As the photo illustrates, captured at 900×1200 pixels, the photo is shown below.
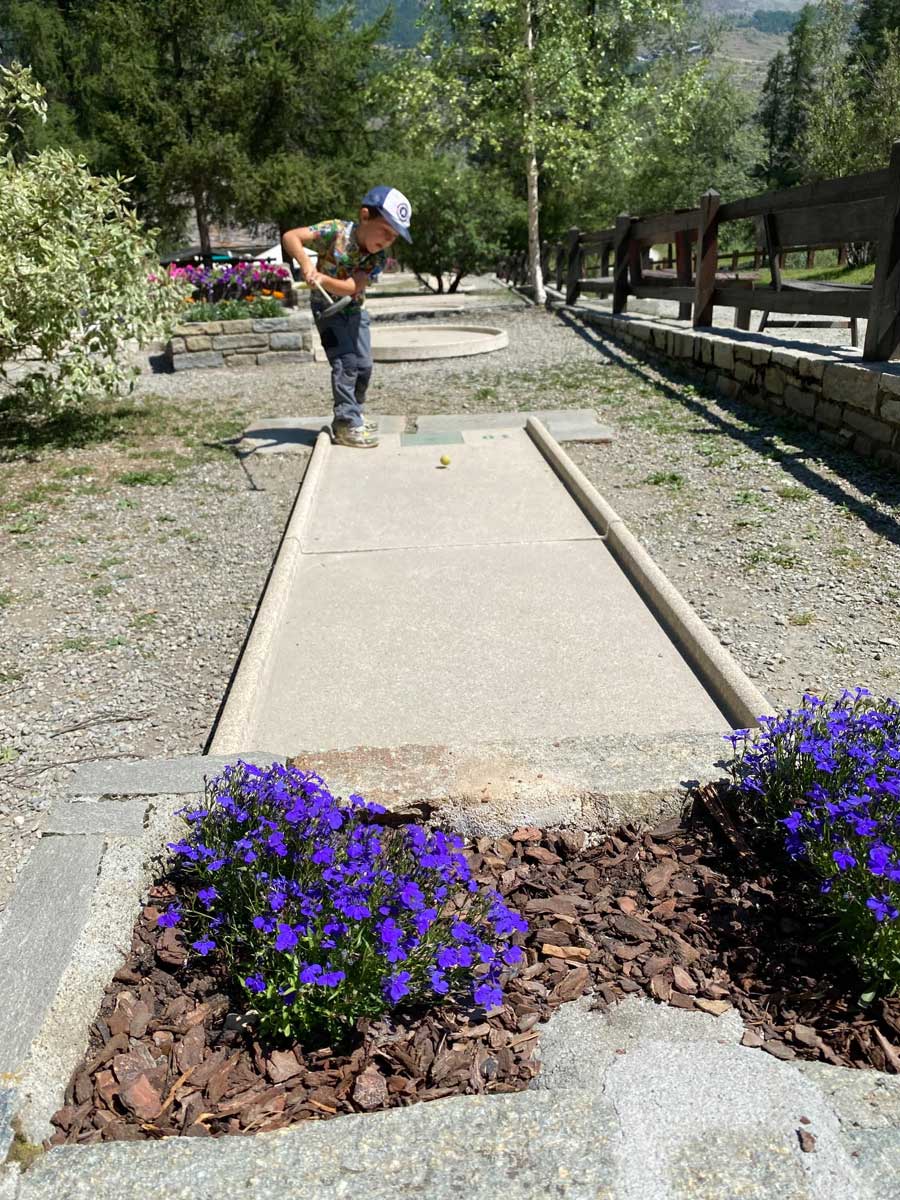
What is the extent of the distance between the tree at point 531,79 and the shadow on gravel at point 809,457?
425 inches

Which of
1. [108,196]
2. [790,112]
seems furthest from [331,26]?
[790,112]

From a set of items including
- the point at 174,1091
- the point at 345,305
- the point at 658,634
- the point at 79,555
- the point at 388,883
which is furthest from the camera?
the point at 345,305

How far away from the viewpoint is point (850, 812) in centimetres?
210

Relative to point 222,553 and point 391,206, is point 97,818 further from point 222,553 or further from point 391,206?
point 391,206

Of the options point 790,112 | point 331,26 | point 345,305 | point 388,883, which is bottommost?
point 388,883

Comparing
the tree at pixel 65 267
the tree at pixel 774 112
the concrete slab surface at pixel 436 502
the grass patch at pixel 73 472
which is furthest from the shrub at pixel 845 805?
the tree at pixel 774 112

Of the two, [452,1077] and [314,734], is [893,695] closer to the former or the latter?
[314,734]

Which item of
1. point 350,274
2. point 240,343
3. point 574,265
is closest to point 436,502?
point 350,274

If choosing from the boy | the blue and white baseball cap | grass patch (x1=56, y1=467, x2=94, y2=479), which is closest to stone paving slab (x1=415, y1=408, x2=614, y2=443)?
the boy

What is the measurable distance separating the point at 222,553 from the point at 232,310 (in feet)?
28.2

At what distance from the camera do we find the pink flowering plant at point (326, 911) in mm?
1873

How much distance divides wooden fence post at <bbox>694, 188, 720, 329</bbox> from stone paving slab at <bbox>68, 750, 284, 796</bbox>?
9.09 meters

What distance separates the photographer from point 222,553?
5.50 m

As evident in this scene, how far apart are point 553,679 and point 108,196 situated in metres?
6.55
